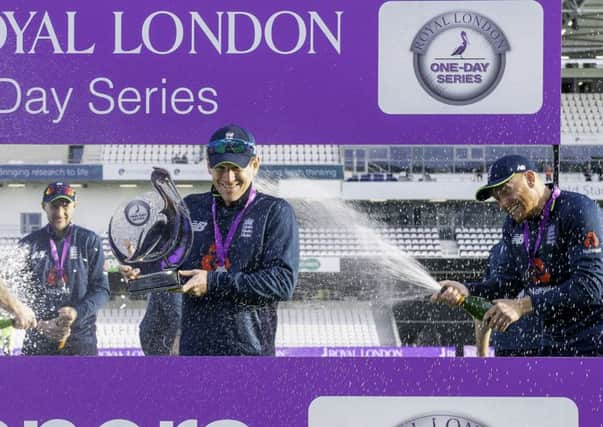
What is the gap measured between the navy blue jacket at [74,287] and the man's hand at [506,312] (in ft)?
3.49

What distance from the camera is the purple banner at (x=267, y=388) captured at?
8.25 ft

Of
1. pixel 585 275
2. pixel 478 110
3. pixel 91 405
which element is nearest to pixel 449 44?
pixel 478 110

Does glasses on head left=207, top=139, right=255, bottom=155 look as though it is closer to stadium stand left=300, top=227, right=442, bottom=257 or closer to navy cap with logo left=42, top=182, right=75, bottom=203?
stadium stand left=300, top=227, right=442, bottom=257

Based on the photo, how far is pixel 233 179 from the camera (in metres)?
2.58

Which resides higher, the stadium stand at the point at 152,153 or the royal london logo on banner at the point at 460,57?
the royal london logo on banner at the point at 460,57

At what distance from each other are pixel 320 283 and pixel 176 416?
0.55 m

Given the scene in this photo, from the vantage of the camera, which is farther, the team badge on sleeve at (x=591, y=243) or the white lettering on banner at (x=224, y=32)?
the white lettering on banner at (x=224, y=32)

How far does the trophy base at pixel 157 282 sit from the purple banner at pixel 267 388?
196 mm

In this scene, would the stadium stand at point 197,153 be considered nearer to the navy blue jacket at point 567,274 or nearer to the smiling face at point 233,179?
the smiling face at point 233,179

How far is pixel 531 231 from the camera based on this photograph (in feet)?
8.29

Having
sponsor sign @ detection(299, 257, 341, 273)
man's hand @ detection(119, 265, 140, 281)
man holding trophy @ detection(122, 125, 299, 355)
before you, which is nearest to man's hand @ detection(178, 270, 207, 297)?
man holding trophy @ detection(122, 125, 299, 355)

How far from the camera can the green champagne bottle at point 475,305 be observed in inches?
99.8

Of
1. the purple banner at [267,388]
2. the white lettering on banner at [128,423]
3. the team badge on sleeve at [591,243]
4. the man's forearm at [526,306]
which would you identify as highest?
the team badge on sleeve at [591,243]

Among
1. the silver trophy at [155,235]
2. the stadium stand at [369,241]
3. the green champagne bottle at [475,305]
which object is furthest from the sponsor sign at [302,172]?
the green champagne bottle at [475,305]
